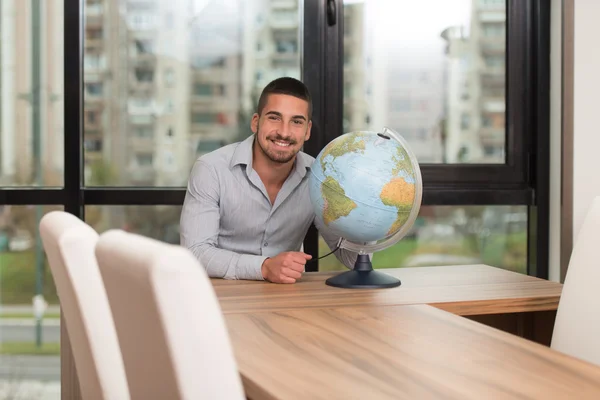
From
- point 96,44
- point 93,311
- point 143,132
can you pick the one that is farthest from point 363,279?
point 96,44

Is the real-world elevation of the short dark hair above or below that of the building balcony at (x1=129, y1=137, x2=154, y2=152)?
above

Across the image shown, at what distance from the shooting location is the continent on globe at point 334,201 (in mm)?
2053

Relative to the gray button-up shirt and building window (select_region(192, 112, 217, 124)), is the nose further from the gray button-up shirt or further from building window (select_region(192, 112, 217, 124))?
building window (select_region(192, 112, 217, 124))

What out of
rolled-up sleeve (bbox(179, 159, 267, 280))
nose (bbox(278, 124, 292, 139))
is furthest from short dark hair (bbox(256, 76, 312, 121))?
rolled-up sleeve (bbox(179, 159, 267, 280))

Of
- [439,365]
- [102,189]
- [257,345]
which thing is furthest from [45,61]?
[439,365]

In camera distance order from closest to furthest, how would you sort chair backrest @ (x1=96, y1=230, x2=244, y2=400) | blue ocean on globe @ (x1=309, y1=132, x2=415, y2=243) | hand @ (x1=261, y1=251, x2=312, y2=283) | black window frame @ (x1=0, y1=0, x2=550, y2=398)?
chair backrest @ (x1=96, y1=230, x2=244, y2=400) → blue ocean on globe @ (x1=309, y1=132, x2=415, y2=243) → hand @ (x1=261, y1=251, x2=312, y2=283) → black window frame @ (x1=0, y1=0, x2=550, y2=398)

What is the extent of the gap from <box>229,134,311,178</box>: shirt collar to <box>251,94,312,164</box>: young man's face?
5 centimetres

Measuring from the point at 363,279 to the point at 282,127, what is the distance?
2.29 ft

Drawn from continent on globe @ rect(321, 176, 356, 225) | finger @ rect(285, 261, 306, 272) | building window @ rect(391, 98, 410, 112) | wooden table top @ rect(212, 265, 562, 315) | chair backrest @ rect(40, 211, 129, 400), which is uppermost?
building window @ rect(391, 98, 410, 112)

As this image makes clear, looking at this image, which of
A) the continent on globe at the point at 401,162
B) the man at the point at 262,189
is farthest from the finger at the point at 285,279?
the continent on globe at the point at 401,162

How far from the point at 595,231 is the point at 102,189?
198 centimetres

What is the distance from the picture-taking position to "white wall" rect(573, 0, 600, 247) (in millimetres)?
3078

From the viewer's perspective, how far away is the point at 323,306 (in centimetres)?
185

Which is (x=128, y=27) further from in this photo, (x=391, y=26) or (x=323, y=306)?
(x=323, y=306)
